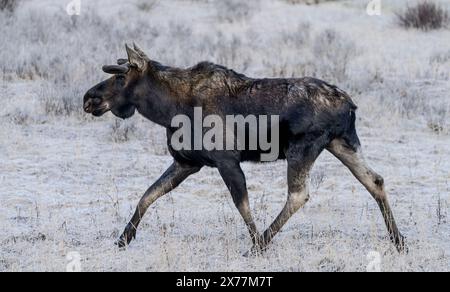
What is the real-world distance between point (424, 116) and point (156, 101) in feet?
20.5

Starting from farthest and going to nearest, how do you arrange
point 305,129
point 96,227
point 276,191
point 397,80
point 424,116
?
point 397,80, point 424,116, point 276,191, point 96,227, point 305,129

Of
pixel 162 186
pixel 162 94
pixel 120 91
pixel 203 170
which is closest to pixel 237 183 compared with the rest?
pixel 162 186

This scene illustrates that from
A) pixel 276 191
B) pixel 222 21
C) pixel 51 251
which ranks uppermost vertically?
pixel 51 251

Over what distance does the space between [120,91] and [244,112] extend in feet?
3.61

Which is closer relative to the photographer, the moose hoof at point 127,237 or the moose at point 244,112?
the moose at point 244,112

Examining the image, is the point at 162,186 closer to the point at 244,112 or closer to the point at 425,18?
the point at 244,112

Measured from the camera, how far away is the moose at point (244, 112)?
24.1 feet

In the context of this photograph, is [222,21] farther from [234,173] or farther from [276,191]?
[234,173]

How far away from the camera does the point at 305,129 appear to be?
7312mm

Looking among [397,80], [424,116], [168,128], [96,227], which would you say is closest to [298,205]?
[168,128]

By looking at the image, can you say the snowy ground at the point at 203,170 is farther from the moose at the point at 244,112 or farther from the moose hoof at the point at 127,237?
the moose at the point at 244,112

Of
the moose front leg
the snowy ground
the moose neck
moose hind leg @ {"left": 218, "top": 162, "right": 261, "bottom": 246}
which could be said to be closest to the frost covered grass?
the snowy ground

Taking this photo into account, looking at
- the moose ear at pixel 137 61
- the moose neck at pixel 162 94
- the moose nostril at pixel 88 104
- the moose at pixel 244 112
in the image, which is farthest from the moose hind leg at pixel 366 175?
the moose nostril at pixel 88 104

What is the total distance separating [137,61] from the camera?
777 cm
